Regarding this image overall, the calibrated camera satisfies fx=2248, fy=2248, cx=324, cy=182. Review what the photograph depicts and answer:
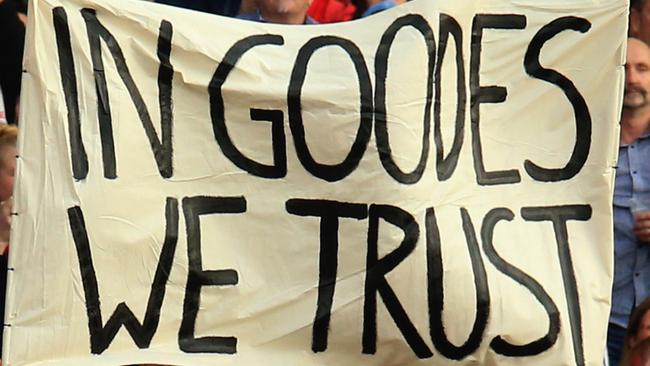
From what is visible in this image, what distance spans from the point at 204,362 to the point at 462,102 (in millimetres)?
985

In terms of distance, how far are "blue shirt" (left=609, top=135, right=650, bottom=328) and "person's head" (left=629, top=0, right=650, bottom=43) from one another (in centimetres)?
72

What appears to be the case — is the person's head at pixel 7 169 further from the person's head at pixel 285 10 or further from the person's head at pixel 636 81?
the person's head at pixel 636 81

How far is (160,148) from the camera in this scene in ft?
19.4

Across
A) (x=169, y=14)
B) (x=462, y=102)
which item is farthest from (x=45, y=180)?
(x=462, y=102)

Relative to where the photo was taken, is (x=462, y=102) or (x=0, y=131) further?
(x=0, y=131)

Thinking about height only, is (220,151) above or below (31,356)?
above

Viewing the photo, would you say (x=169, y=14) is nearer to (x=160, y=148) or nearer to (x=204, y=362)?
(x=160, y=148)

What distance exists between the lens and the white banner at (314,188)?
5828 mm

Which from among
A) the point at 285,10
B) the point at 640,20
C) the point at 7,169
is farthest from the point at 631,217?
the point at 7,169

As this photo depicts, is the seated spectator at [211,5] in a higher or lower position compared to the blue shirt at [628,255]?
higher

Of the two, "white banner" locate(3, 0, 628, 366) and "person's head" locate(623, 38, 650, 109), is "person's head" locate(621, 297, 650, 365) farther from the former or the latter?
"person's head" locate(623, 38, 650, 109)

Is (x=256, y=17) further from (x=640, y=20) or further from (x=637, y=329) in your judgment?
(x=637, y=329)

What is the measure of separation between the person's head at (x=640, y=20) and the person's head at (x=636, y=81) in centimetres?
41

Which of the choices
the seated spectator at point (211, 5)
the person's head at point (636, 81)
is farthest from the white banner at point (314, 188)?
the seated spectator at point (211, 5)
